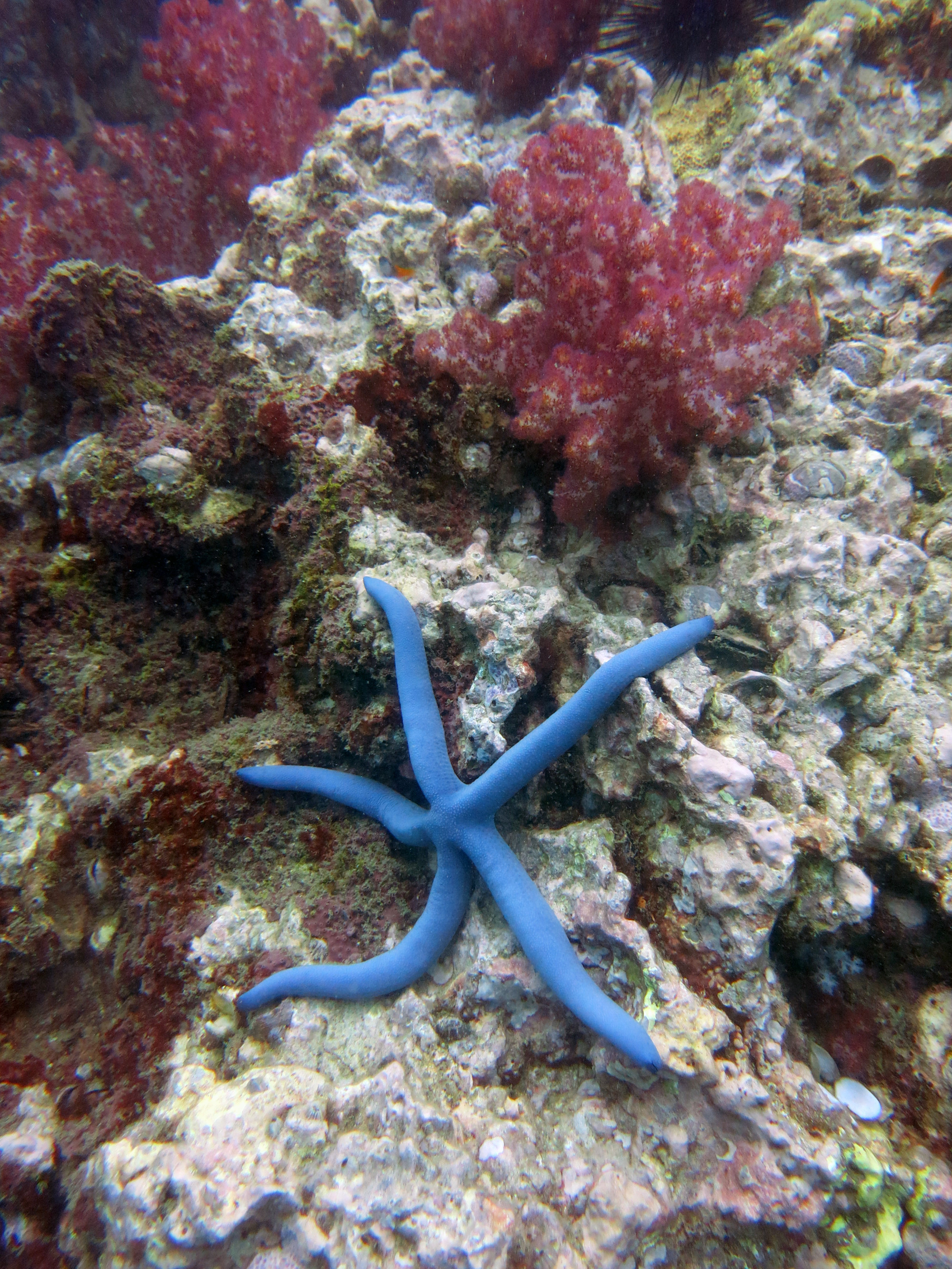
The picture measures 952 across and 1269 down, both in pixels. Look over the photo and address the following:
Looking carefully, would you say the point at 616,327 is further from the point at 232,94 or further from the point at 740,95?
the point at 232,94

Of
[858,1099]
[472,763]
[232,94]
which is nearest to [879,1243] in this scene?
[858,1099]

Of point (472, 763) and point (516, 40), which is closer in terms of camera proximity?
point (472, 763)

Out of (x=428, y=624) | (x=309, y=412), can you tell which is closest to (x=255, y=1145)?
(x=428, y=624)

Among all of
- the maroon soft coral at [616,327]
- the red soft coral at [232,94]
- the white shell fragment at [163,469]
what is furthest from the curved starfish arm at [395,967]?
the red soft coral at [232,94]

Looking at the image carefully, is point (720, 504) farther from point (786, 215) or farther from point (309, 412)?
point (309, 412)

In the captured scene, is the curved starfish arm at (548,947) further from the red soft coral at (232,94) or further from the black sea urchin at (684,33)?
the red soft coral at (232,94)

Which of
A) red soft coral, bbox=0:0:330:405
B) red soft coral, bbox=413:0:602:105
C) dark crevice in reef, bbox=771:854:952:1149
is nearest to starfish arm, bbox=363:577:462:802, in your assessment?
dark crevice in reef, bbox=771:854:952:1149
